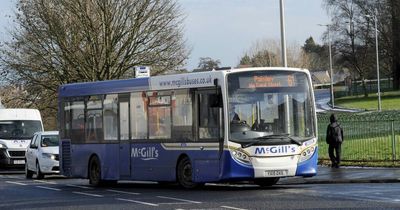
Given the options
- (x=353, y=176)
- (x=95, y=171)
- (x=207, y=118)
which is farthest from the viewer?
(x=95, y=171)

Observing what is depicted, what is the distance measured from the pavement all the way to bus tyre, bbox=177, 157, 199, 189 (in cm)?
307

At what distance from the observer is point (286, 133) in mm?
18453

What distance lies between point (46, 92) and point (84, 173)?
24.4 meters

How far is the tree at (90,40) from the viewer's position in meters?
44.7

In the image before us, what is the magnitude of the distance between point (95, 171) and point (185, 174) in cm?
451

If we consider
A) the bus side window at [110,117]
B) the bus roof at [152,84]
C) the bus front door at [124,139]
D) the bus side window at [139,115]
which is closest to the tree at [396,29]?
the bus roof at [152,84]

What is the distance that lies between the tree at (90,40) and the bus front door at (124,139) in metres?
23.7

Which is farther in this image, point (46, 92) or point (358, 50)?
point (358, 50)

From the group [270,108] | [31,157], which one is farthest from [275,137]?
[31,157]

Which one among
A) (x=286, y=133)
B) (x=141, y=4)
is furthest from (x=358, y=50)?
(x=286, y=133)

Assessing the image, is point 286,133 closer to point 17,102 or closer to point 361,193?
point 361,193

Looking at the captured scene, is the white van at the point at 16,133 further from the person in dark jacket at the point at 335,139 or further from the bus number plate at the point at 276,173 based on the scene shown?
the bus number plate at the point at 276,173

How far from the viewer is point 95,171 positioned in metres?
23.1

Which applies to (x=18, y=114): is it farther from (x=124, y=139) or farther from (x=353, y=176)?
(x=353, y=176)
